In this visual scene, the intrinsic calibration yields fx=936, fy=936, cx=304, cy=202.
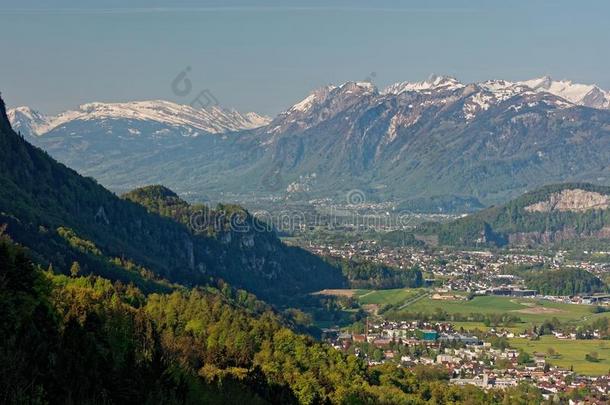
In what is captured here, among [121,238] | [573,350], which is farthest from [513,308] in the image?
[121,238]

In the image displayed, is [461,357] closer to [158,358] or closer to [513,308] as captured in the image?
[513,308]

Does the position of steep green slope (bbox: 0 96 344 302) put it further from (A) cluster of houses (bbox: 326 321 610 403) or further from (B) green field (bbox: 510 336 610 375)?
(B) green field (bbox: 510 336 610 375)

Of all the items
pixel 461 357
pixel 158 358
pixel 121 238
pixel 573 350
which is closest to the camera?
pixel 158 358

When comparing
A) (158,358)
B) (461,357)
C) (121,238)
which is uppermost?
(121,238)

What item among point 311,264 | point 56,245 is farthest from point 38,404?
point 311,264

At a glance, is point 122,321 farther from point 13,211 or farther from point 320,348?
point 13,211
